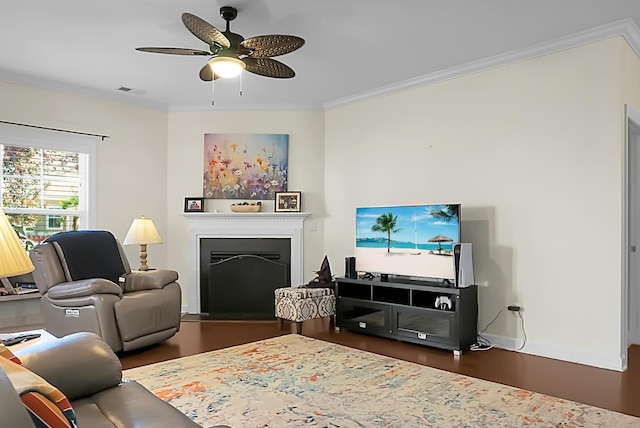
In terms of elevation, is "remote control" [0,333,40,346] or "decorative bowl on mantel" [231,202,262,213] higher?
"decorative bowl on mantel" [231,202,262,213]

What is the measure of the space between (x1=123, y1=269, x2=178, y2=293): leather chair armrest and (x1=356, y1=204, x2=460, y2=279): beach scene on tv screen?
1933 mm

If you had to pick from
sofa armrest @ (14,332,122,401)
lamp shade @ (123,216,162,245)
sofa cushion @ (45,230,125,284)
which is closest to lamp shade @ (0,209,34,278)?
sofa armrest @ (14,332,122,401)

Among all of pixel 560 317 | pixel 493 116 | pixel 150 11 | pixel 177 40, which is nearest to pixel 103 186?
pixel 177 40

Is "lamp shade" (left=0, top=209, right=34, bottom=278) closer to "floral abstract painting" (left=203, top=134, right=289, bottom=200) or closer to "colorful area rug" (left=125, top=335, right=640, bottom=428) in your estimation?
"colorful area rug" (left=125, top=335, right=640, bottom=428)

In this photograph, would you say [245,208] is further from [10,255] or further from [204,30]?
[10,255]

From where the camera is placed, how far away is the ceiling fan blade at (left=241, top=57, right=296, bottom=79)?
360 centimetres

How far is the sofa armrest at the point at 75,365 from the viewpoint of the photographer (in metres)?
1.73

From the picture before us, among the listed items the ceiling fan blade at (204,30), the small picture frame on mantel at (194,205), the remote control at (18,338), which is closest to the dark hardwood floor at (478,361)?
the remote control at (18,338)

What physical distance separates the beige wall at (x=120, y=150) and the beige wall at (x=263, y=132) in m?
0.21

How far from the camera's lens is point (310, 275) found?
603 cm

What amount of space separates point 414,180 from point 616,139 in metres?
1.91

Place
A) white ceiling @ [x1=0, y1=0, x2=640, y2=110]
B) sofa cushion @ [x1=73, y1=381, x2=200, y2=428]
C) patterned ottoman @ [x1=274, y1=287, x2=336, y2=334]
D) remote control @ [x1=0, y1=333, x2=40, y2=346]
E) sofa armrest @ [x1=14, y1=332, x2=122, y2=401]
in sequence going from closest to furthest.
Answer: sofa cushion @ [x1=73, y1=381, x2=200, y2=428] < sofa armrest @ [x1=14, y1=332, x2=122, y2=401] < remote control @ [x1=0, y1=333, x2=40, y2=346] < white ceiling @ [x1=0, y1=0, x2=640, y2=110] < patterned ottoman @ [x1=274, y1=287, x2=336, y2=334]

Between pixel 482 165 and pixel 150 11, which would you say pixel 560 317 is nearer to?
pixel 482 165

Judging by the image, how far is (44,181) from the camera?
17.3 feet
